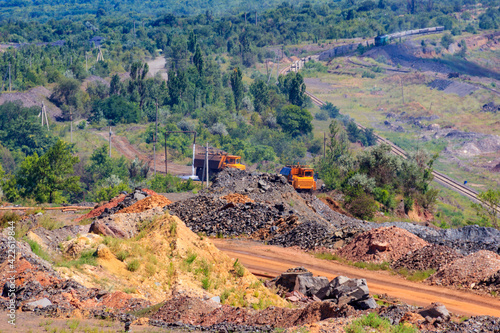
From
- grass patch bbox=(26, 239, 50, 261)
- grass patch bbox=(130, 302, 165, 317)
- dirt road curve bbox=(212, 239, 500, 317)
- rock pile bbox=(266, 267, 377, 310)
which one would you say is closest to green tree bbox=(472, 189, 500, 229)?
dirt road curve bbox=(212, 239, 500, 317)

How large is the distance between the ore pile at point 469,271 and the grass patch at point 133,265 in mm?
11198

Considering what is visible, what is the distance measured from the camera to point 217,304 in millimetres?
16625

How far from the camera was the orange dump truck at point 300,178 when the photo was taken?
161ft

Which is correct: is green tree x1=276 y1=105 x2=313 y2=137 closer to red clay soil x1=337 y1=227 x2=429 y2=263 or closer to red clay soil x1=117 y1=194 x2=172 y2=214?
red clay soil x1=117 y1=194 x2=172 y2=214

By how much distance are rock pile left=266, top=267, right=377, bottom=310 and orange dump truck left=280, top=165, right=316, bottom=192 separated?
27427 millimetres

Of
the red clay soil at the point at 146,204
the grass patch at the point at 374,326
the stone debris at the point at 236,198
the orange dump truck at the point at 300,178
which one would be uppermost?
the grass patch at the point at 374,326

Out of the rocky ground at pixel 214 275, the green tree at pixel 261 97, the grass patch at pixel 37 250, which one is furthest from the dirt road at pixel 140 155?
the grass patch at pixel 37 250

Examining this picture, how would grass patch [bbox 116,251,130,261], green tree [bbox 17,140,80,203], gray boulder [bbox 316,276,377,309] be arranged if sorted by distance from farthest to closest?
green tree [bbox 17,140,80,203]
grass patch [bbox 116,251,130,261]
gray boulder [bbox 316,276,377,309]

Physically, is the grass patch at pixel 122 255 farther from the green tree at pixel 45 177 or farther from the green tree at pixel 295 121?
the green tree at pixel 295 121

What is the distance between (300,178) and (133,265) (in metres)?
31.7

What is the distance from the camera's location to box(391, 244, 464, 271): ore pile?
23.1m

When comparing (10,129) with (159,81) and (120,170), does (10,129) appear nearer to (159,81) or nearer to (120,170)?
(120,170)

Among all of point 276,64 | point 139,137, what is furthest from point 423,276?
point 276,64

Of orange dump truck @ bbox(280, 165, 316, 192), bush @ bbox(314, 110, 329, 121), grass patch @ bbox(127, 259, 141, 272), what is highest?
grass patch @ bbox(127, 259, 141, 272)
